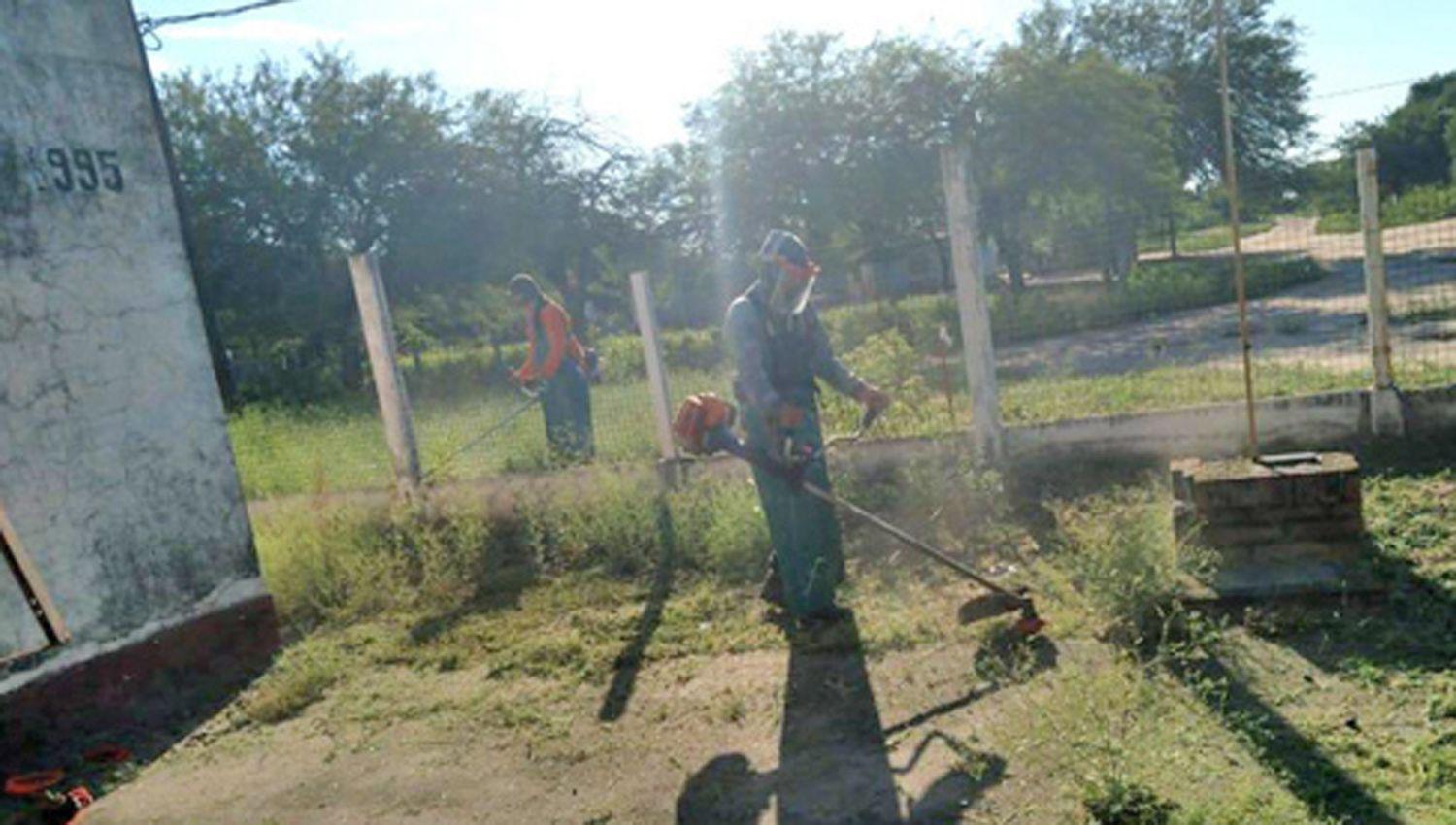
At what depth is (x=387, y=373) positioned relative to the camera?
742 cm

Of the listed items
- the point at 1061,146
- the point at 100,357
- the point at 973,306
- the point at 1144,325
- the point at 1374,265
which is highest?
the point at 1061,146

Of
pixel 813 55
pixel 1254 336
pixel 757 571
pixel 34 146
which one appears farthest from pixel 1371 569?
pixel 813 55

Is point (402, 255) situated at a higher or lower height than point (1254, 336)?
higher

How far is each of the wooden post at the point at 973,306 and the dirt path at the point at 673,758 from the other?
231 cm

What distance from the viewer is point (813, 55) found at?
20094 mm

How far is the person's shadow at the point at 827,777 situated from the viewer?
3295 millimetres

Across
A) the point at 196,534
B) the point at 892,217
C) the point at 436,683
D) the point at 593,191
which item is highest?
the point at 593,191

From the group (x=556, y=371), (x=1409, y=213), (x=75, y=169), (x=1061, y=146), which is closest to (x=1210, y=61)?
(x=1061, y=146)

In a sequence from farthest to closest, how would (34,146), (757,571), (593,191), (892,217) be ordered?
1. (593,191)
2. (892,217)
3. (757,571)
4. (34,146)

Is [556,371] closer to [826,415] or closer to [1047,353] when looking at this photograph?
[826,415]

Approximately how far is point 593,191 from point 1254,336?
18.2m

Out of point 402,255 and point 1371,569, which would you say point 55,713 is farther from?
point 402,255

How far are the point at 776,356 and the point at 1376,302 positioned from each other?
3.67 m

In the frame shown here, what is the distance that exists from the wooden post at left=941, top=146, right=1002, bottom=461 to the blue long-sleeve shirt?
5.26 feet
